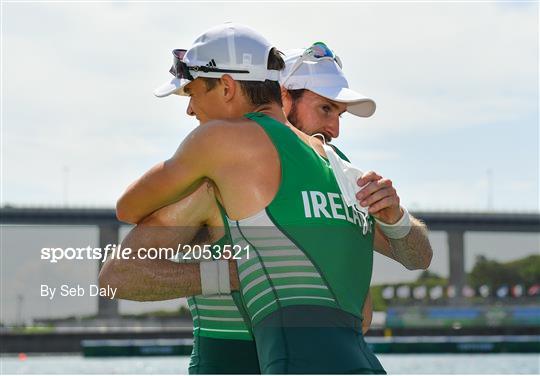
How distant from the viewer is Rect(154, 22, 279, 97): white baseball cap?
4.04 meters

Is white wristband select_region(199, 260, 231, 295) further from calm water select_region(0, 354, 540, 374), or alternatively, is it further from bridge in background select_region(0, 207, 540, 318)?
bridge in background select_region(0, 207, 540, 318)

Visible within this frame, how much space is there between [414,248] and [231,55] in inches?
45.1

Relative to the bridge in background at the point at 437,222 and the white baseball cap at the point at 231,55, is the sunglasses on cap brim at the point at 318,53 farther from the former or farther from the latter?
the bridge in background at the point at 437,222

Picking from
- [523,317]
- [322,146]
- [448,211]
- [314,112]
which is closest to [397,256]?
[322,146]

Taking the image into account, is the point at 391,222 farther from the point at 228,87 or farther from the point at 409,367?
the point at 409,367

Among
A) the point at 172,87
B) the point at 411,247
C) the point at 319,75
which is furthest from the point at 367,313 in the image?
the point at 319,75

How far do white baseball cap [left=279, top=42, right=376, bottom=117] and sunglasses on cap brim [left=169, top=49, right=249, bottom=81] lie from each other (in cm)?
102

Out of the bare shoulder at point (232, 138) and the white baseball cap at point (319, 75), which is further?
the white baseball cap at point (319, 75)

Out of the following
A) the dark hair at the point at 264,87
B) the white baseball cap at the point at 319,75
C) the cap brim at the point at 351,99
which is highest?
the white baseball cap at the point at 319,75

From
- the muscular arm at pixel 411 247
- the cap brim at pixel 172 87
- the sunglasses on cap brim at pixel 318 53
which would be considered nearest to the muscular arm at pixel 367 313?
the muscular arm at pixel 411 247

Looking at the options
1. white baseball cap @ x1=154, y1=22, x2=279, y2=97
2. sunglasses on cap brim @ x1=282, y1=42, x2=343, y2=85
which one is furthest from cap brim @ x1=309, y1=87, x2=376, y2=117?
white baseball cap @ x1=154, y1=22, x2=279, y2=97

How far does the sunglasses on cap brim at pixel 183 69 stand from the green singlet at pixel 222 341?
96 centimetres

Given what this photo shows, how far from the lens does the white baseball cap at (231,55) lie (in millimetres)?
4035

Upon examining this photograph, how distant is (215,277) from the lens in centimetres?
433
